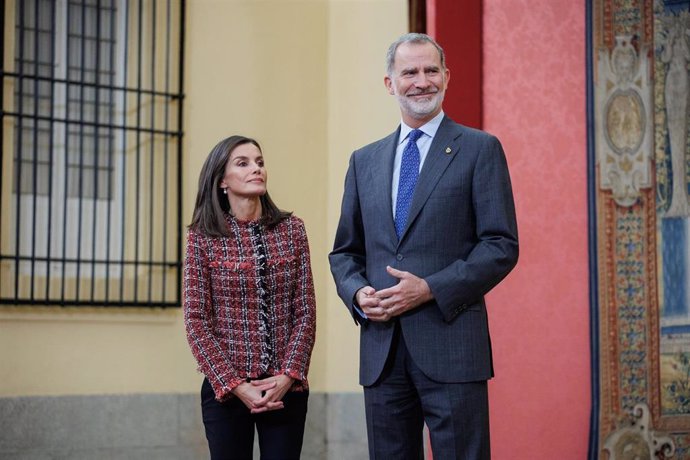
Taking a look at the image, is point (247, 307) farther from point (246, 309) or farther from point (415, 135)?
point (415, 135)

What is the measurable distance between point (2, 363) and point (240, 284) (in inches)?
83.6

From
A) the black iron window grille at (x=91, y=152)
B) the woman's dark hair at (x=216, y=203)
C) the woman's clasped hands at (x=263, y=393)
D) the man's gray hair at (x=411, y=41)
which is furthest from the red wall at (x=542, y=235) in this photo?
the woman's clasped hands at (x=263, y=393)

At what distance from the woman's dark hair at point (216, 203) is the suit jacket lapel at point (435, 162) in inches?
17.6

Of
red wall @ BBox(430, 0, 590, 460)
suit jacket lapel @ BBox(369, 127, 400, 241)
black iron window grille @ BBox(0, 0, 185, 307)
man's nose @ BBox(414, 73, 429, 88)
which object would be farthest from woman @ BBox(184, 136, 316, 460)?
black iron window grille @ BBox(0, 0, 185, 307)

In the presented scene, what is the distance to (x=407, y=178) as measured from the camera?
3039 mm

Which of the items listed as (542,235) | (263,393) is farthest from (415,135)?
(542,235)

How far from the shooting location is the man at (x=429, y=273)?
2854 millimetres

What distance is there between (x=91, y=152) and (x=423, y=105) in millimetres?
2504

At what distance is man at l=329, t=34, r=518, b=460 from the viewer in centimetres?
285

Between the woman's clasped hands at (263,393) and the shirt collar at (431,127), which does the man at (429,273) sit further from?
the woman's clasped hands at (263,393)

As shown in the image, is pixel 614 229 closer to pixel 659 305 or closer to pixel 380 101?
pixel 659 305

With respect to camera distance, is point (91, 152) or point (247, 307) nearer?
point (247, 307)

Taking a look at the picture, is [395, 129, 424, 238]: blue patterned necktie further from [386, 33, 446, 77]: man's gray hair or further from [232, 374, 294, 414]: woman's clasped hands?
[232, 374, 294, 414]: woman's clasped hands

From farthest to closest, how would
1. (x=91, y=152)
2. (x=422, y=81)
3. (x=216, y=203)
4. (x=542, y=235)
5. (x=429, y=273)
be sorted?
(x=91, y=152), (x=542, y=235), (x=216, y=203), (x=422, y=81), (x=429, y=273)
